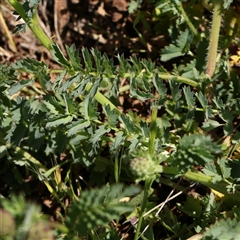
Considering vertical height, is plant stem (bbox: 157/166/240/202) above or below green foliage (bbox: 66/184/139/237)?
below

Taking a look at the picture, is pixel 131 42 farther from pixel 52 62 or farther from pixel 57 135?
pixel 57 135

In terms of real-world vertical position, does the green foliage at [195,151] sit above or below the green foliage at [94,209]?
below

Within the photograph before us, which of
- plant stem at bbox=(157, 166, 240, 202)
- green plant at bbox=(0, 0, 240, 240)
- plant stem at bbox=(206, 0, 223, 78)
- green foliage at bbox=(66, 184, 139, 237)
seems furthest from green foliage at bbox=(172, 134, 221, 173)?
plant stem at bbox=(206, 0, 223, 78)

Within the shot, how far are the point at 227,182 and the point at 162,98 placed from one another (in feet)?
1.54

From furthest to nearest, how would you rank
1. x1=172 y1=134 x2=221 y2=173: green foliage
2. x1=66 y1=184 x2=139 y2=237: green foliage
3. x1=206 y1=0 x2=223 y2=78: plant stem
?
x1=206 y1=0 x2=223 y2=78: plant stem
x1=172 y1=134 x2=221 y2=173: green foliage
x1=66 y1=184 x2=139 y2=237: green foliage

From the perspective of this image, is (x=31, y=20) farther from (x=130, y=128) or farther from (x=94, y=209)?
(x=94, y=209)

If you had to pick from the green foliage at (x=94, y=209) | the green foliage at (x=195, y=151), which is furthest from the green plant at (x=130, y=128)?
the green foliage at (x=94, y=209)

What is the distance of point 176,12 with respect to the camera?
253 centimetres

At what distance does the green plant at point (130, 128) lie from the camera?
204 cm

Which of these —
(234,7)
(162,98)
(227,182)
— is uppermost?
(162,98)

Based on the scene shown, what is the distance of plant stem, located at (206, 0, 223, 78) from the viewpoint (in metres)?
2.49

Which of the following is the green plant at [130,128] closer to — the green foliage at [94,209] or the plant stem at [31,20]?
the plant stem at [31,20]

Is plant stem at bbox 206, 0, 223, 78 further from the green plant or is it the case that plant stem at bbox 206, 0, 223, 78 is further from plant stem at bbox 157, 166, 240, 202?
plant stem at bbox 157, 166, 240, 202

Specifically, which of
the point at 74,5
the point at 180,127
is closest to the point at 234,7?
the point at 180,127
